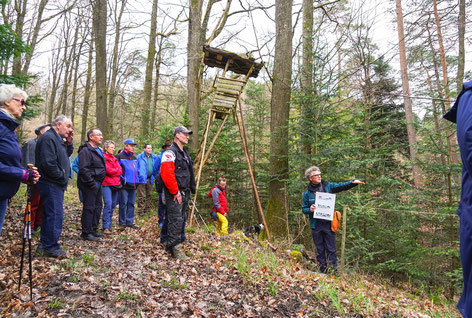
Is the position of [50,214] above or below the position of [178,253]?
above

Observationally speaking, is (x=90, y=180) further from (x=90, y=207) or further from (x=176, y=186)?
(x=176, y=186)

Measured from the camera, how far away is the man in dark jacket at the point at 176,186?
4.88m

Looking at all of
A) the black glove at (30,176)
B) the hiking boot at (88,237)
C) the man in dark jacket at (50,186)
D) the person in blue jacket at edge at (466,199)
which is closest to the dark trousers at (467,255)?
the person in blue jacket at edge at (466,199)

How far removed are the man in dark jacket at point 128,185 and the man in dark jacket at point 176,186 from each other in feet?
7.55

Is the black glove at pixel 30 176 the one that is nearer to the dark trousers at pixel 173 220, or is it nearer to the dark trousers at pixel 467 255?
the dark trousers at pixel 173 220

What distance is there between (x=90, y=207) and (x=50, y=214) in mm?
1228

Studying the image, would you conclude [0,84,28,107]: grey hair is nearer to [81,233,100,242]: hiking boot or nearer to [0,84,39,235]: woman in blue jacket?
[0,84,39,235]: woman in blue jacket

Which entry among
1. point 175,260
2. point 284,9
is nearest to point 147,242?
point 175,260

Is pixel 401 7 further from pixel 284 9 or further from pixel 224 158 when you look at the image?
pixel 224 158

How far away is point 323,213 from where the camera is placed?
5.74m

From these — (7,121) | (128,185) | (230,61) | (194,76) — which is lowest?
(128,185)

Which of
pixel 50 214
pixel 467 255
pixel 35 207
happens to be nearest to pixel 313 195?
pixel 467 255

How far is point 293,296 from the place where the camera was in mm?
3926

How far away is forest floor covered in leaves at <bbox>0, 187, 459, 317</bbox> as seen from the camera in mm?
3152
